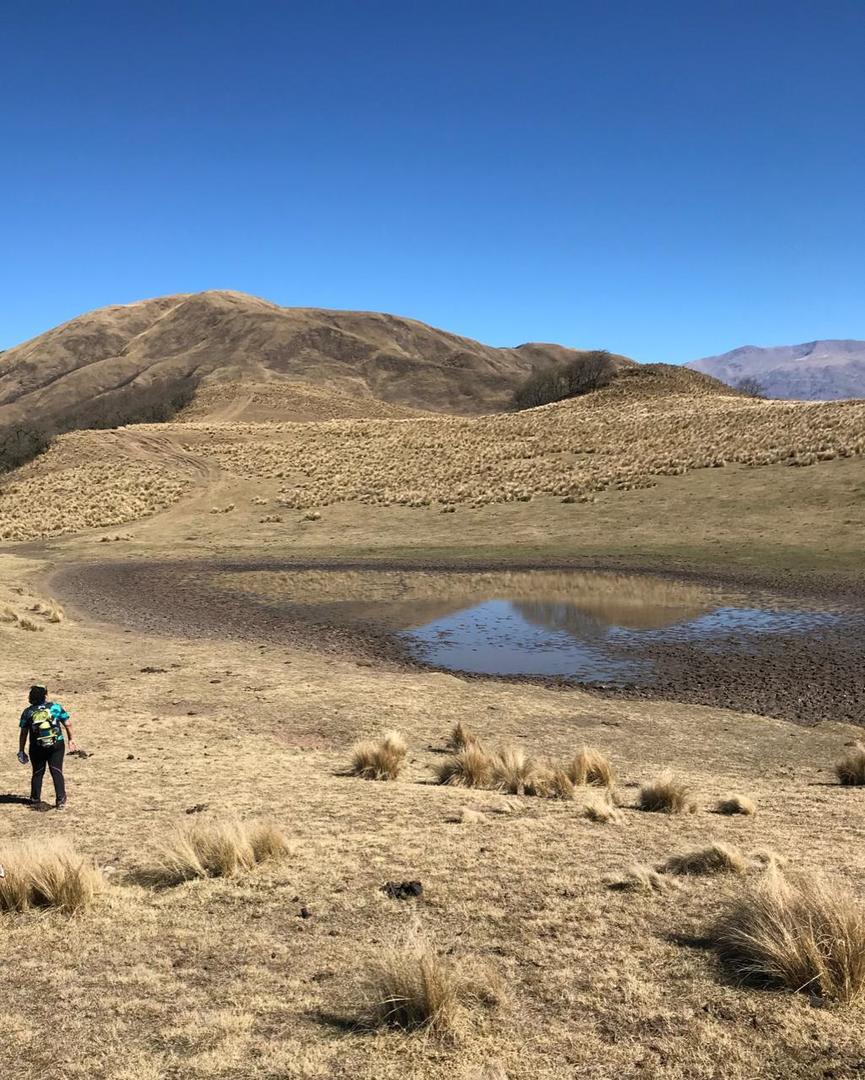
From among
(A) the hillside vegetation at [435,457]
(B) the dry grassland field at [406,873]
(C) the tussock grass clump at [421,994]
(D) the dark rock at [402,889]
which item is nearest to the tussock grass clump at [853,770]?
(B) the dry grassland field at [406,873]

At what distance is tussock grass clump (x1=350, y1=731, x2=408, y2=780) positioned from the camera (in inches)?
406

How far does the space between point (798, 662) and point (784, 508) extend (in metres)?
22.7

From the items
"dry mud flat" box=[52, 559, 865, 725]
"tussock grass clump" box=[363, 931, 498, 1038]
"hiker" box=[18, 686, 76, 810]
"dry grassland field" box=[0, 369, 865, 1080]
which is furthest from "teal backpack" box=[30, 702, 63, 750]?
"dry mud flat" box=[52, 559, 865, 725]

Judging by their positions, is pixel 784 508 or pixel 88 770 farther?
pixel 784 508

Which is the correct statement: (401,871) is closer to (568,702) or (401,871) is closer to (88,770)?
(88,770)

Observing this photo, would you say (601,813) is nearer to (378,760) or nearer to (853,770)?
(378,760)

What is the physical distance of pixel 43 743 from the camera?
9398mm

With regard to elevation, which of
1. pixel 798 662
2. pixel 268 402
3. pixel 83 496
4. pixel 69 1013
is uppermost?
pixel 268 402

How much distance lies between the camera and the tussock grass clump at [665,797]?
8695 millimetres

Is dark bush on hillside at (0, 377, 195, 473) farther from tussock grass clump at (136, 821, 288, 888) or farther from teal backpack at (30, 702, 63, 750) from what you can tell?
Result: tussock grass clump at (136, 821, 288, 888)

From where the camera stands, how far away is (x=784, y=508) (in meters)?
37.1

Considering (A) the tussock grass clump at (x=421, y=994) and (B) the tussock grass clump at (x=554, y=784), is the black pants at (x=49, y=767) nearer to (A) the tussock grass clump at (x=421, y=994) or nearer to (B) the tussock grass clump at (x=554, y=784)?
(B) the tussock grass clump at (x=554, y=784)

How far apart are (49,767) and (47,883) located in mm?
3413

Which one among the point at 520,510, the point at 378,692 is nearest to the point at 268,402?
the point at 520,510
